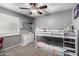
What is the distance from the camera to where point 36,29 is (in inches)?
55.5

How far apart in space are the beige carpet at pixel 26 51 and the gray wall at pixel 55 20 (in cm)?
45

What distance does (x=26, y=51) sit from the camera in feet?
4.43

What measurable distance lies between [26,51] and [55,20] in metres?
0.79

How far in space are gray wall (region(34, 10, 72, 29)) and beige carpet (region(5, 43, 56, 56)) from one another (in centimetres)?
45

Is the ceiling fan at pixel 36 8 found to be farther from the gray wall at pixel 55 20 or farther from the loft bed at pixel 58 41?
the loft bed at pixel 58 41

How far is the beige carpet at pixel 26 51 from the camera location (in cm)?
133

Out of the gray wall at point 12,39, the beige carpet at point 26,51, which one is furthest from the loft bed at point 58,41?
the gray wall at point 12,39

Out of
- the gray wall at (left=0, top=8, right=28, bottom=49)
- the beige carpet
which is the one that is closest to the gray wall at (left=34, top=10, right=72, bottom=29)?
the gray wall at (left=0, top=8, right=28, bottom=49)

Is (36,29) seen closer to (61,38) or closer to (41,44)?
(41,44)

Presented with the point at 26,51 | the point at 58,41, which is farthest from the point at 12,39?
the point at 58,41

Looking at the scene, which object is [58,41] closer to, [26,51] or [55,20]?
[55,20]

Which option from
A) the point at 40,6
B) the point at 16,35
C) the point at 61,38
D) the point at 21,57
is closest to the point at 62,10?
the point at 40,6

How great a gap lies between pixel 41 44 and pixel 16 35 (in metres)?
0.52

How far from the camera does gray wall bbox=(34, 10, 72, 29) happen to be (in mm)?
1245
